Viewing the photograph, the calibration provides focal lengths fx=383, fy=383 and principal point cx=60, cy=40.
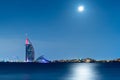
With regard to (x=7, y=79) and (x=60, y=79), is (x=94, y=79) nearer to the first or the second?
(x=60, y=79)

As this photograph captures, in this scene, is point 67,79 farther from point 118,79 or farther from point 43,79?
point 118,79

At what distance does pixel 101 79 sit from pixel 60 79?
13300 mm

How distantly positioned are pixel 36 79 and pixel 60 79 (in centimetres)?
793

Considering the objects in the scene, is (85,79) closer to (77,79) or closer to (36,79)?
(77,79)

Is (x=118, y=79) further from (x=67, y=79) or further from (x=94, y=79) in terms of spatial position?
(x=67, y=79)

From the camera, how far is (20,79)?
4862 inches

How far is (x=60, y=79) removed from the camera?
123m

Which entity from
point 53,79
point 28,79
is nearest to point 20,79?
point 28,79

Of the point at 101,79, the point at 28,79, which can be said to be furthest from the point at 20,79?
the point at 101,79

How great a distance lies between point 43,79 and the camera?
12606 cm

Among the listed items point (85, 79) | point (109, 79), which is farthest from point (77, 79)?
point (109, 79)

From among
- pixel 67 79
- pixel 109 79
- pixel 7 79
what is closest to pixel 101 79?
pixel 109 79

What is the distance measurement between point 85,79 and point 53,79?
34.9 feet

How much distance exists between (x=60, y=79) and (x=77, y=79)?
5472 mm
